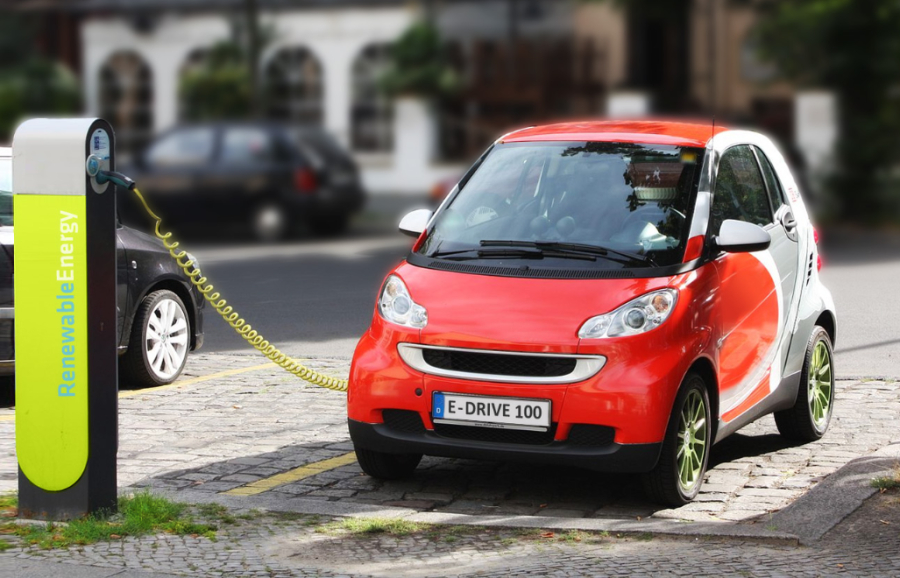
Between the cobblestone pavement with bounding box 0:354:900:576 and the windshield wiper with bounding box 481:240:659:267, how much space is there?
110 centimetres

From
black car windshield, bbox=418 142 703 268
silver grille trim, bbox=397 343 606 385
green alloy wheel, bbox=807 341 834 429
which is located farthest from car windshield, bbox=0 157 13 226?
green alloy wheel, bbox=807 341 834 429

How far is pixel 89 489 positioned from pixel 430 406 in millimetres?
1479

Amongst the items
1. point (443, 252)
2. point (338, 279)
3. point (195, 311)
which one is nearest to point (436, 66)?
point (338, 279)

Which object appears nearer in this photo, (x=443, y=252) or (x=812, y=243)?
(x=443, y=252)

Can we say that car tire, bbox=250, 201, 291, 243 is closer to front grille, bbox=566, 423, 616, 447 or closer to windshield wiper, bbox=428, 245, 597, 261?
windshield wiper, bbox=428, 245, 597, 261

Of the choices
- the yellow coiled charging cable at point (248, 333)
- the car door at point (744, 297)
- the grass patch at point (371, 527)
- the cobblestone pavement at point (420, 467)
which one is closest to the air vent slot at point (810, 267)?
the car door at point (744, 297)

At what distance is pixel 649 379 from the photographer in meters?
6.45

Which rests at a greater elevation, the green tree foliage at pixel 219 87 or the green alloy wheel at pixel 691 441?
the green tree foliage at pixel 219 87

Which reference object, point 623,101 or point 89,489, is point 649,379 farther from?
point 623,101

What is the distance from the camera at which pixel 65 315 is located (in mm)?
6246

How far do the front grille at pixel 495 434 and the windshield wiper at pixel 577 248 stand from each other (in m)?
0.89

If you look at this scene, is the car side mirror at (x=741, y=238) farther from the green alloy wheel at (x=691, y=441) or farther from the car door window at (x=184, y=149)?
the car door window at (x=184, y=149)

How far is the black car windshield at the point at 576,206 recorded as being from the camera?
23.0ft

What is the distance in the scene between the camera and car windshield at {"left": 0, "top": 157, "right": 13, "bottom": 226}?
8945 millimetres
